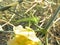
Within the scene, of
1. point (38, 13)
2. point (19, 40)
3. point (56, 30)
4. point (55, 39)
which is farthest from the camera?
point (38, 13)

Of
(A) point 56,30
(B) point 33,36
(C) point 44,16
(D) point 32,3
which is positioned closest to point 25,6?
(D) point 32,3

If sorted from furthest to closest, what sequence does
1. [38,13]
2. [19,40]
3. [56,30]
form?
1. [38,13]
2. [56,30]
3. [19,40]

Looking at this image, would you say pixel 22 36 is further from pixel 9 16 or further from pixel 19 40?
pixel 9 16

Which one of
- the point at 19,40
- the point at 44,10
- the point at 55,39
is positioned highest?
the point at 19,40

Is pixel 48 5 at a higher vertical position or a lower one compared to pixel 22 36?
lower

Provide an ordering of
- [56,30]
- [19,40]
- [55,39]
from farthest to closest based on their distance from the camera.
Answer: [56,30], [55,39], [19,40]

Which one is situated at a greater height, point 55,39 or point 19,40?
point 19,40

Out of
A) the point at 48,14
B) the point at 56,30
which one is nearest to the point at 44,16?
the point at 48,14

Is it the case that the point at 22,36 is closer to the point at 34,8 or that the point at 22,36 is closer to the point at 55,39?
the point at 55,39

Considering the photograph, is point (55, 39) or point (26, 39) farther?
point (55, 39)
